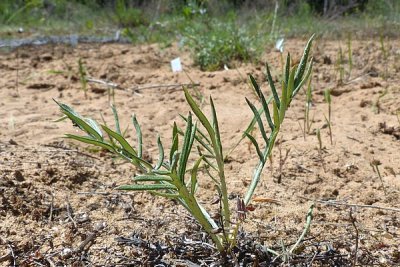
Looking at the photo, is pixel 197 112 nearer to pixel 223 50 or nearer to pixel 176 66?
pixel 176 66

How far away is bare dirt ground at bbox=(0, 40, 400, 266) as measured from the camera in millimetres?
1198

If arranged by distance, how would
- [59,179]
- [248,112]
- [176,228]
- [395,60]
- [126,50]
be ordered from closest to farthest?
1. [176,228]
2. [59,179]
3. [248,112]
4. [395,60]
5. [126,50]

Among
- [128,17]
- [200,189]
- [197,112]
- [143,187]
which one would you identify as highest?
[197,112]

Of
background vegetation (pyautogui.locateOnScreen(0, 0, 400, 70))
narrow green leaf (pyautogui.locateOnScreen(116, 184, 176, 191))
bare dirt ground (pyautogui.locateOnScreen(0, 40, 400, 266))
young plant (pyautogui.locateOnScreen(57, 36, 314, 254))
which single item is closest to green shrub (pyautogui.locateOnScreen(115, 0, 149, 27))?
background vegetation (pyautogui.locateOnScreen(0, 0, 400, 70))

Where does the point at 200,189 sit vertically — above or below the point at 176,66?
above

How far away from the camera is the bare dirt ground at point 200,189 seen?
3.93 feet

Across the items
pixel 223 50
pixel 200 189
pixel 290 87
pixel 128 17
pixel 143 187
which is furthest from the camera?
pixel 128 17

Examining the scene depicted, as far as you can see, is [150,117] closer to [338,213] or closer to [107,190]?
[107,190]

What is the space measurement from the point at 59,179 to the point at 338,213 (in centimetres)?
79

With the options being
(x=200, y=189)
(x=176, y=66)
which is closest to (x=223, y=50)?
(x=176, y=66)

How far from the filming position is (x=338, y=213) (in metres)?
1.38

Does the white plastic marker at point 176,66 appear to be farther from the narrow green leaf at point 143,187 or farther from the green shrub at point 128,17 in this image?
the green shrub at point 128,17

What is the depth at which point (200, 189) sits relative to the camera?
5.11 ft

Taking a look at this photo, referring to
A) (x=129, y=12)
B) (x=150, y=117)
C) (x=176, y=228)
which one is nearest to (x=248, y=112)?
(x=150, y=117)
